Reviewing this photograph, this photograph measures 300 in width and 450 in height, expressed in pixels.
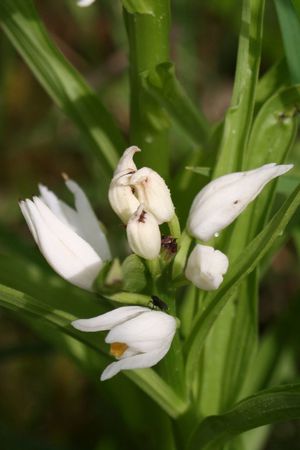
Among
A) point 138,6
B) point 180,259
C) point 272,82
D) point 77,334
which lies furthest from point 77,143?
point 180,259

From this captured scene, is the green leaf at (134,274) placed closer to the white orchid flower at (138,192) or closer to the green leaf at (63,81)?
the white orchid flower at (138,192)

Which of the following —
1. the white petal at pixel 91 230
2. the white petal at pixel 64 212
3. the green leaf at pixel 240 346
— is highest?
the white petal at pixel 64 212

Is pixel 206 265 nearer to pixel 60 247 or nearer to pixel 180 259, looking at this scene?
pixel 180 259

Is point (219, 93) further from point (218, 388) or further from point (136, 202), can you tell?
point (136, 202)

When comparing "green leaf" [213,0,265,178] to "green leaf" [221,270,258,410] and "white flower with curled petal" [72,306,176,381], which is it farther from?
"white flower with curled petal" [72,306,176,381]

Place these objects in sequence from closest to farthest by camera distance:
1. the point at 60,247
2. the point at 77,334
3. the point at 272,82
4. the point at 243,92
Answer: the point at 60,247 < the point at 77,334 < the point at 243,92 < the point at 272,82

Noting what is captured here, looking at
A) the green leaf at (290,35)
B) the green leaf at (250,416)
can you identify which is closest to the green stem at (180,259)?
the green leaf at (250,416)

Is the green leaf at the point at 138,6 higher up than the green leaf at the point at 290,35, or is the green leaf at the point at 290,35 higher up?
the green leaf at the point at 138,6
